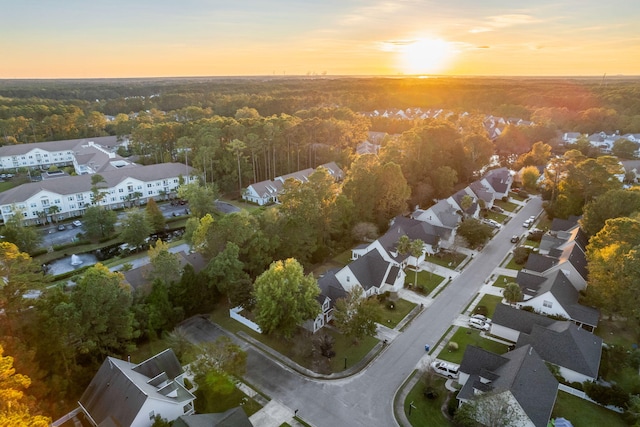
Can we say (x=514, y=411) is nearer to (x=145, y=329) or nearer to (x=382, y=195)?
(x=145, y=329)

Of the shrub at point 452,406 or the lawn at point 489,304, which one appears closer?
the shrub at point 452,406

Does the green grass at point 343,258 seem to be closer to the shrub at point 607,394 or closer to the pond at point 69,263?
the shrub at point 607,394

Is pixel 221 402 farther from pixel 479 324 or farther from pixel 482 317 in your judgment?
pixel 482 317

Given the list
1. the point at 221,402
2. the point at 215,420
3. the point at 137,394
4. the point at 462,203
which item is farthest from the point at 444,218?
the point at 137,394

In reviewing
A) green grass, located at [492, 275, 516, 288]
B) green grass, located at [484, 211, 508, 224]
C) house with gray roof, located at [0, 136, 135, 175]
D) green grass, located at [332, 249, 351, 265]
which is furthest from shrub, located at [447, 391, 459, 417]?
house with gray roof, located at [0, 136, 135, 175]

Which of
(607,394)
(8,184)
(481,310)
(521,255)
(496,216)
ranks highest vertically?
(8,184)

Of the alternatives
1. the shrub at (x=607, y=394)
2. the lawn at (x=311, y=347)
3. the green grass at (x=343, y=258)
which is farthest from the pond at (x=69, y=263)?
the shrub at (x=607, y=394)

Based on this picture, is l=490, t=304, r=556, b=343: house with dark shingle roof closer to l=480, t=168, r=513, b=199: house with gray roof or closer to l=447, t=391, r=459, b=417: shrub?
l=447, t=391, r=459, b=417: shrub
